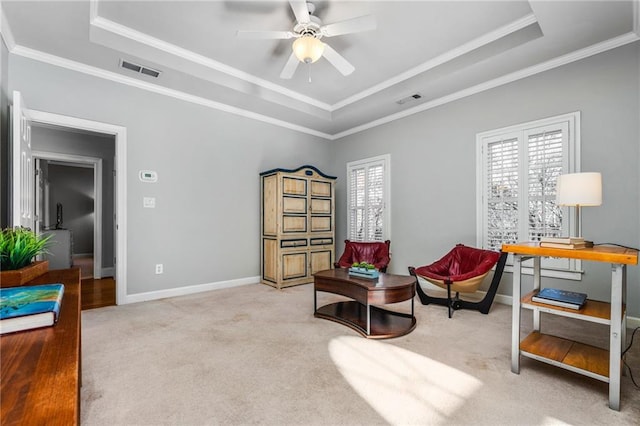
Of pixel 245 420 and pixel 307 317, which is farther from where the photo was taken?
pixel 307 317

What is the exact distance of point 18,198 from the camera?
8.64ft

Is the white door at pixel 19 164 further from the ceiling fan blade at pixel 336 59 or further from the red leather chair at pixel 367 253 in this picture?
the red leather chair at pixel 367 253

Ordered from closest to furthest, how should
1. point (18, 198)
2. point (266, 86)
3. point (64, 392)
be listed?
1. point (64, 392)
2. point (18, 198)
3. point (266, 86)

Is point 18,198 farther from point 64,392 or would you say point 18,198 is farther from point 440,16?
point 440,16

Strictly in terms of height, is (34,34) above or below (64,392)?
above

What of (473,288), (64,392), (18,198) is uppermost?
(18,198)

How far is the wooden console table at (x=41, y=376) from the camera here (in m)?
0.54

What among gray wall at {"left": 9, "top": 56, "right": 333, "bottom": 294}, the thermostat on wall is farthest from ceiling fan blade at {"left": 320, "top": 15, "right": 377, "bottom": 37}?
the thermostat on wall

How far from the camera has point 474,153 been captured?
4.14 m

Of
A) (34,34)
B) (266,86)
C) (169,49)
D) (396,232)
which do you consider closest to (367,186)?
(396,232)

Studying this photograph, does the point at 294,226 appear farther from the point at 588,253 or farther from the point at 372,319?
the point at 588,253

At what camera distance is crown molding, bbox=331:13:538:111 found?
3.07m

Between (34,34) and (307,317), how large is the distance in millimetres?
3881

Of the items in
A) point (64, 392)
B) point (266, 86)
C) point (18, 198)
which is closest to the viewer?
point (64, 392)
